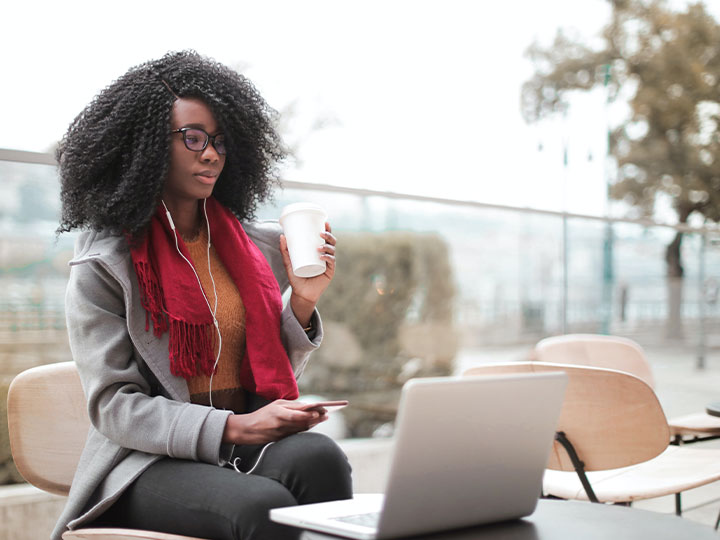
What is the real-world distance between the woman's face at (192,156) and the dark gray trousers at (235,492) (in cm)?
58

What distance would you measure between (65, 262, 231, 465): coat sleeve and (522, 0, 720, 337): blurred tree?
17.5 ft

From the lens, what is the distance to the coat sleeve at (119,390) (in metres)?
1.32

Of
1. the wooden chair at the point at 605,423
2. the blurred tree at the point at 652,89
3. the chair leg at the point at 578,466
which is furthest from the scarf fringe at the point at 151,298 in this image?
the blurred tree at the point at 652,89

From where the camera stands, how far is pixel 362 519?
3.09ft

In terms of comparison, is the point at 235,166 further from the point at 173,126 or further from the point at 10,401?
the point at 10,401

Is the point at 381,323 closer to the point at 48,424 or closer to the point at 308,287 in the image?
the point at 308,287

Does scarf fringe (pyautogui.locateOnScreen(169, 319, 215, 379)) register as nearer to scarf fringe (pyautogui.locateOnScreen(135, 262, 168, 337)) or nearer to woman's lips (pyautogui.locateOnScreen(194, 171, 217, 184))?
scarf fringe (pyautogui.locateOnScreen(135, 262, 168, 337))

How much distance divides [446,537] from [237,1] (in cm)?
463

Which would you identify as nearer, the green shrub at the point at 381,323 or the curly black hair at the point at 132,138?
the curly black hair at the point at 132,138

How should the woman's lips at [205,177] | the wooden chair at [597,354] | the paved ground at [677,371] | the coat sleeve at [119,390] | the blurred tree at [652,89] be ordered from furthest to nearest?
the blurred tree at [652,89], the paved ground at [677,371], the wooden chair at [597,354], the woman's lips at [205,177], the coat sleeve at [119,390]

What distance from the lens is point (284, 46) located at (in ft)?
17.3

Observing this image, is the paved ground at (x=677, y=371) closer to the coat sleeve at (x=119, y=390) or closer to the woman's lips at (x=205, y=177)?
the woman's lips at (x=205, y=177)

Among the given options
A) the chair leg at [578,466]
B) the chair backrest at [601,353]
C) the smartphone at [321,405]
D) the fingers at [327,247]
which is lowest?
the chair leg at [578,466]

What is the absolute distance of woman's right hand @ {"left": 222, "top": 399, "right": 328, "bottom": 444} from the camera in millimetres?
1324
